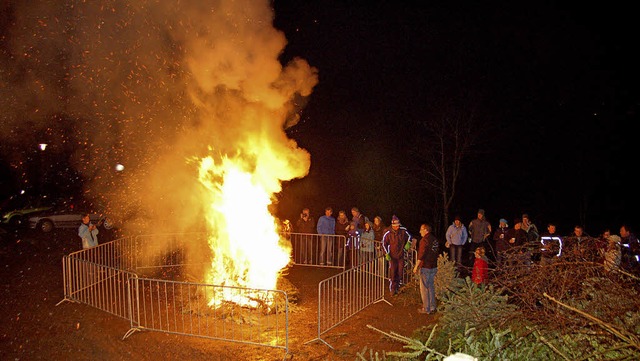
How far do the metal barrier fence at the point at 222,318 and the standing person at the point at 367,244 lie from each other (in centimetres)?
346

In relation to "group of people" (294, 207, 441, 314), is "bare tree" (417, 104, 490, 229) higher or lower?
higher

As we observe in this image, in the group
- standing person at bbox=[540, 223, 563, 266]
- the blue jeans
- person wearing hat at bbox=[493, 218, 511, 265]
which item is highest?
standing person at bbox=[540, 223, 563, 266]

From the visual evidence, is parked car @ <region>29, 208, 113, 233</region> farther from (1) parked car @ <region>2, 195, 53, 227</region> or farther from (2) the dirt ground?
(2) the dirt ground

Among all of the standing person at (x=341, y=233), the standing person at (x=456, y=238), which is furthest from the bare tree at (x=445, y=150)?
the standing person at (x=341, y=233)

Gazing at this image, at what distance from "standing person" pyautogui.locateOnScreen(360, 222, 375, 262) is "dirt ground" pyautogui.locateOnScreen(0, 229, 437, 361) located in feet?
5.75

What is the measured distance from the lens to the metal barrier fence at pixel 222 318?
8078mm

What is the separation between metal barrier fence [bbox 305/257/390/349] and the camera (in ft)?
28.9

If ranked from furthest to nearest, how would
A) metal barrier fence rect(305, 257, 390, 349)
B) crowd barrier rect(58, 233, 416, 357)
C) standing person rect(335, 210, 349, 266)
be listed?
standing person rect(335, 210, 349, 266) → metal barrier fence rect(305, 257, 390, 349) → crowd barrier rect(58, 233, 416, 357)

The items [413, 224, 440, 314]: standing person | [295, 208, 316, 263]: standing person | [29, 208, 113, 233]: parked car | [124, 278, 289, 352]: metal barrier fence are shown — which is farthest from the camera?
[29, 208, 113, 233]: parked car

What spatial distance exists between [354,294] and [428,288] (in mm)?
1495

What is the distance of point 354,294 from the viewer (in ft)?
32.3

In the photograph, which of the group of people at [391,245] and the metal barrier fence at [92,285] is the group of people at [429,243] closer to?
the group of people at [391,245]

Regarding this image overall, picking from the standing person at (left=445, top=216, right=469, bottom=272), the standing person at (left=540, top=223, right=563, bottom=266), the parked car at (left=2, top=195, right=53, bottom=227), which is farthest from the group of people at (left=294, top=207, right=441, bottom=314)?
the parked car at (left=2, top=195, right=53, bottom=227)

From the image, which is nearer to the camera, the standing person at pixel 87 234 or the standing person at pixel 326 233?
the standing person at pixel 87 234
